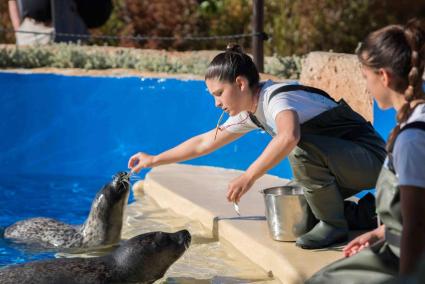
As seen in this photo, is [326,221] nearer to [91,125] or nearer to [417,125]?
[417,125]

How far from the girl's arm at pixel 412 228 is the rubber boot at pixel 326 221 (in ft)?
5.51

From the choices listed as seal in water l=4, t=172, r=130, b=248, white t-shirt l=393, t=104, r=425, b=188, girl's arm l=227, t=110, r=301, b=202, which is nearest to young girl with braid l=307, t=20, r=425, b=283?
white t-shirt l=393, t=104, r=425, b=188

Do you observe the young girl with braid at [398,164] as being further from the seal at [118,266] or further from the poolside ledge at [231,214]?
the seal at [118,266]

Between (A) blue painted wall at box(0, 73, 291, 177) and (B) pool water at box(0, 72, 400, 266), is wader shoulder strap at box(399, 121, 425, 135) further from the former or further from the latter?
(A) blue painted wall at box(0, 73, 291, 177)

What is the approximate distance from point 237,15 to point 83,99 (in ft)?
21.0

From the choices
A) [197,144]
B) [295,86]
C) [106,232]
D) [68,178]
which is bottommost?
[68,178]

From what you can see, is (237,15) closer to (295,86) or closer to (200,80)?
(200,80)

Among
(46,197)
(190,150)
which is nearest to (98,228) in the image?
(190,150)

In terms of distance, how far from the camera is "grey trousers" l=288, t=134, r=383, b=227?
4480mm

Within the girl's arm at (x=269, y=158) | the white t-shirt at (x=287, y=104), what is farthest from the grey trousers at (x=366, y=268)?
the white t-shirt at (x=287, y=104)

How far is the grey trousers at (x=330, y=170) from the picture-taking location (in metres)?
4.48

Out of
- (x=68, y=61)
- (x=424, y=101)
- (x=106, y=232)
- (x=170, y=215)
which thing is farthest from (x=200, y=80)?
(x=424, y=101)

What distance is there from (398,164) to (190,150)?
2.37 metres

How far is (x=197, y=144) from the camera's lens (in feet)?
16.9
